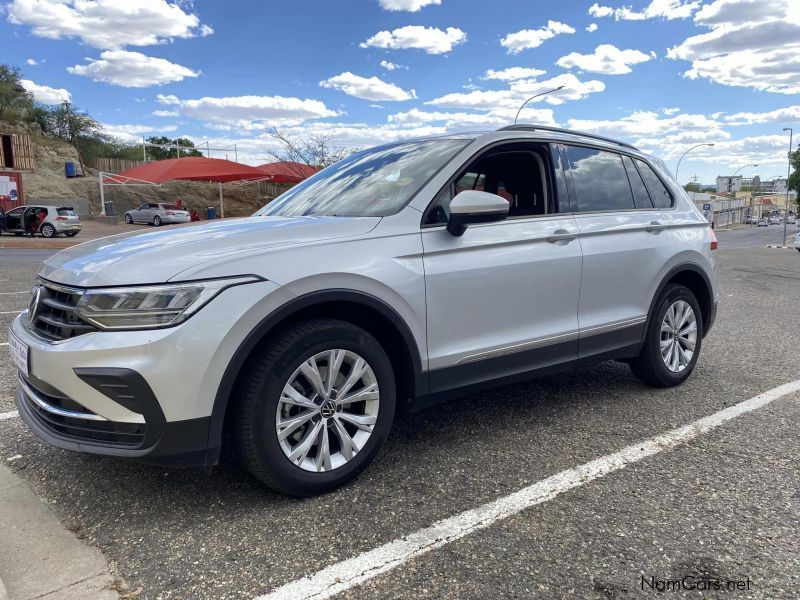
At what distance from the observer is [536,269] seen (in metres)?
3.50

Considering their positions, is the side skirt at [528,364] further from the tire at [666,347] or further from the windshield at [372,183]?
the windshield at [372,183]

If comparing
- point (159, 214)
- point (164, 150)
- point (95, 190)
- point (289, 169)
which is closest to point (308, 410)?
point (289, 169)

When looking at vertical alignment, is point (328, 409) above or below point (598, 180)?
below

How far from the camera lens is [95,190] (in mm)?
44500

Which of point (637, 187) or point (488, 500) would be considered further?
point (637, 187)

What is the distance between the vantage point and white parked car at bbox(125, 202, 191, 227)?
3694 centimetres

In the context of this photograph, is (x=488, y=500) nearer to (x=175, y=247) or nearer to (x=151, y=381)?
(x=151, y=381)

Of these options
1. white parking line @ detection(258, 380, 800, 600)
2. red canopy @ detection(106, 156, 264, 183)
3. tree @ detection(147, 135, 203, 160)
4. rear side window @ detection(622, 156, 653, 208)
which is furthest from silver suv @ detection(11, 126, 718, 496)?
tree @ detection(147, 135, 203, 160)

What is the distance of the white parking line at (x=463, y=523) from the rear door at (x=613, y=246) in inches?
27.4

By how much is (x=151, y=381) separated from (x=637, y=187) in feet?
11.6

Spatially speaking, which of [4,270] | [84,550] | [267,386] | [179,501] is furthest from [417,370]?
[4,270]

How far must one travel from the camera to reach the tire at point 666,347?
433 centimetres

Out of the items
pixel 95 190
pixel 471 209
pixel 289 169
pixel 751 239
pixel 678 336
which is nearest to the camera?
pixel 471 209

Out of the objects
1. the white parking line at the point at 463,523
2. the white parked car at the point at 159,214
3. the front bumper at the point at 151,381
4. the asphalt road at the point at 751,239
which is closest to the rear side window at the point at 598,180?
the white parking line at the point at 463,523
